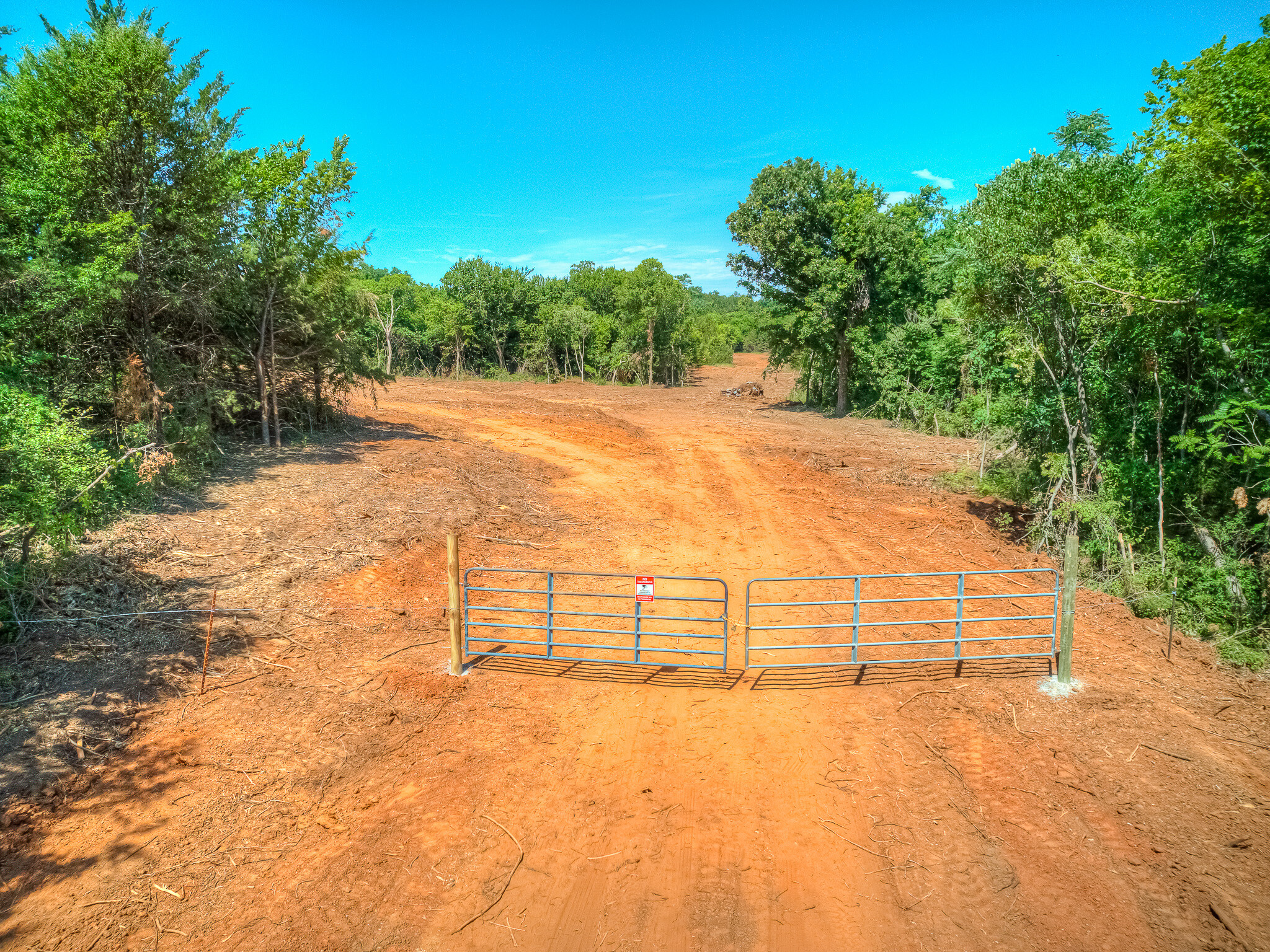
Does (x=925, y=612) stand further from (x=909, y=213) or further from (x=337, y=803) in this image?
(x=909, y=213)

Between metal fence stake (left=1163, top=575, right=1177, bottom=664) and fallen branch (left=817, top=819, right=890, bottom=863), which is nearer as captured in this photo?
fallen branch (left=817, top=819, right=890, bottom=863)

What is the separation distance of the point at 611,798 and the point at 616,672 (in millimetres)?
2516

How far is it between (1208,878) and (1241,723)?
3163 millimetres

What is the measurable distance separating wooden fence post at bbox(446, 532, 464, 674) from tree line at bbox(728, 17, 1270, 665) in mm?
9592

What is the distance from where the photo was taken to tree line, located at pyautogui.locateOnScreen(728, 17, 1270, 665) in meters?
8.95

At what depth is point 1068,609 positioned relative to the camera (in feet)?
26.5

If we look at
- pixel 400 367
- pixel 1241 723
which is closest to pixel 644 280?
pixel 400 367

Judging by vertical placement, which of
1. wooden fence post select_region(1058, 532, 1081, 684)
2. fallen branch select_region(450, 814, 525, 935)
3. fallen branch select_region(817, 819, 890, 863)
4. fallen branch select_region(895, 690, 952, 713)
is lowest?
fallen branch select_region(450, 814, 525, 935)

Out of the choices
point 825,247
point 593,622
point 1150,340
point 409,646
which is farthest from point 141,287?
point 825,247

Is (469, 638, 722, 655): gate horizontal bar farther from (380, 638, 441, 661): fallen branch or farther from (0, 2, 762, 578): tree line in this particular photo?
(0, 2, 762, 578): tree line

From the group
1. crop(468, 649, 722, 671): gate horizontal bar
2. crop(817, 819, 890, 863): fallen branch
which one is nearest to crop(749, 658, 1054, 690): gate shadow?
crop(468, 649, 722, 671): gate horizontal bar

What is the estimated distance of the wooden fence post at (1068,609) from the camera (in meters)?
7.89

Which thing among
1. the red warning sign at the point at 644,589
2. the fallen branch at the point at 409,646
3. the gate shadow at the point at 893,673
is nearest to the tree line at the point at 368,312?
the gate shadow at the point at 893,673

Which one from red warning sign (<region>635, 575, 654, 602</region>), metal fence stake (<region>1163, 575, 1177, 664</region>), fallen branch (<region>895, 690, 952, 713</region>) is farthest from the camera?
metal fence stake (<region>1163, 575, 1177, 664</region>)
